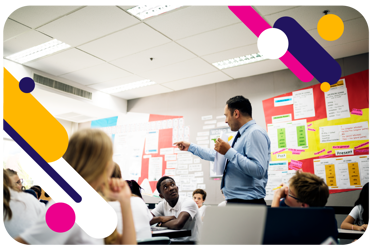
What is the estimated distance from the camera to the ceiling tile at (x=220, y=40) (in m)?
3.29

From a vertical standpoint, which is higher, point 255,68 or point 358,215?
point 255,68

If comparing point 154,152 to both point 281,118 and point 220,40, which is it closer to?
point 281,118

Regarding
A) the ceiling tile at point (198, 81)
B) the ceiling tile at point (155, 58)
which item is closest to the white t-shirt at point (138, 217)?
the ceiling tile at point (155, 58)

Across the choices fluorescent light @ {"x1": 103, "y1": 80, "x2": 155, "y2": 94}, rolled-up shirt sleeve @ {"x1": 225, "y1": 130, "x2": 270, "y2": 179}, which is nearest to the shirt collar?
rolled-up shirt sleeve @ {"x1": 225, "y1": 130, "x2": 270, "y2": 179}

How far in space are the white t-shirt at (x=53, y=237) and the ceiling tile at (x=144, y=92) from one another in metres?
4.25

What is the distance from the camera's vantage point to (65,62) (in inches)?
163

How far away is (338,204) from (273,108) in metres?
1.53

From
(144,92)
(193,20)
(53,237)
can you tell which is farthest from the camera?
(144,92)

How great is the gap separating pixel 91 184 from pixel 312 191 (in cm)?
119

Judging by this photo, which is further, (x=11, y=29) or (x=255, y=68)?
(x=255, y=68)

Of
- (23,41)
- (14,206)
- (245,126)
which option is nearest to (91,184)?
(14,206)

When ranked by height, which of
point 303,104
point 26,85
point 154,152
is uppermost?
point 303,104

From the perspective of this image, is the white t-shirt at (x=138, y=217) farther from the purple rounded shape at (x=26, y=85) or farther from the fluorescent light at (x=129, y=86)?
the fluorescent light at (x=129, y=86)

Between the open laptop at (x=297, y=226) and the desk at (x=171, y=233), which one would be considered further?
the desk at (x=171, y=233)
